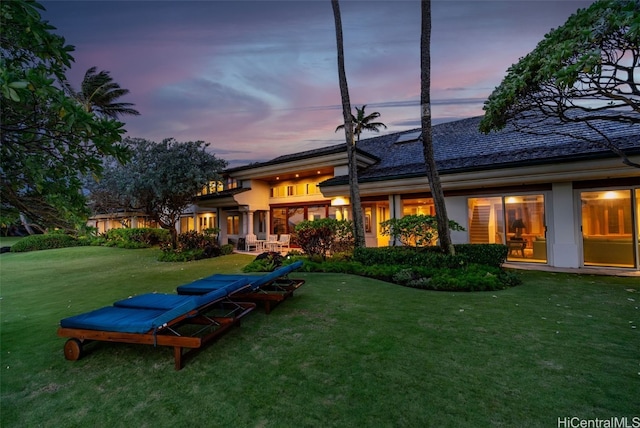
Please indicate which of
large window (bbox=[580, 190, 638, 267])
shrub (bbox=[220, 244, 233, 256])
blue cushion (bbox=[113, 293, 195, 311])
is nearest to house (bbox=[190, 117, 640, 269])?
large window (bbox=[580, 190, 638, 267])

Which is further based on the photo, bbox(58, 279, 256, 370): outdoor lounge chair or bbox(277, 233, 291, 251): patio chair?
bbox(277, 233, 291, 251): patio chair

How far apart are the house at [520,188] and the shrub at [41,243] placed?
21.1 metres

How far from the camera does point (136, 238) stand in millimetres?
23703

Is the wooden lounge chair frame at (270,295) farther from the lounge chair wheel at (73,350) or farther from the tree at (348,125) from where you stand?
the tree at (348,125)

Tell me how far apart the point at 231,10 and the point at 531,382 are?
13586 mm

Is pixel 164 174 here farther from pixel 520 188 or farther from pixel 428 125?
pixel 520 188

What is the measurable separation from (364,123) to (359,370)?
3461 centimetres

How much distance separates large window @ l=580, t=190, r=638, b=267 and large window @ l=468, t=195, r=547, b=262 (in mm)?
1206

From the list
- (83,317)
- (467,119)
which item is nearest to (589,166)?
(467,119)

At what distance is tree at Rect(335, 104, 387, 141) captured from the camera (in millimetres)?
34375

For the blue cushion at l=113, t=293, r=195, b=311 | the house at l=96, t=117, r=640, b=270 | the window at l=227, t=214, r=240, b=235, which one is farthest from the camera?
the window at l=227, t=214, r=240, b=235

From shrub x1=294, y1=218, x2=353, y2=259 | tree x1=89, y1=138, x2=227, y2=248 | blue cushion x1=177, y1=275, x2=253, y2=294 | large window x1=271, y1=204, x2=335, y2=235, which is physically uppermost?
tree x1=89, y1=138, x2=227, y2=248

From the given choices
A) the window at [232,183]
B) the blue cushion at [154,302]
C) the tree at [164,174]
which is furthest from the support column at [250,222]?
the blue cushion at [154,302]

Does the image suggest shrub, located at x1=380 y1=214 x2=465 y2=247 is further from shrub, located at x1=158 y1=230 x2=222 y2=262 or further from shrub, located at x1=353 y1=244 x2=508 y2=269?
shrub, located at x1=158 y1=230 x2=222 y2=262
